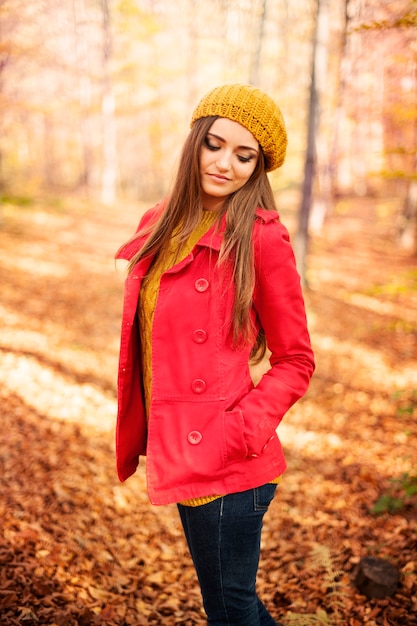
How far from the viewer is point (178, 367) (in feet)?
6.39

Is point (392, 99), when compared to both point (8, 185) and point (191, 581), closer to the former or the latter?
point (8, 185)

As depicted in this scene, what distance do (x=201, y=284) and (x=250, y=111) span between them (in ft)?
2.42

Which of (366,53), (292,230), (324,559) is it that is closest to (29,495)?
(324,559)

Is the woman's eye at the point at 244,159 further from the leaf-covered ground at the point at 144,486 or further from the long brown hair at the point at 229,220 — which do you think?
the leaf-covered ground at the point at 144,486

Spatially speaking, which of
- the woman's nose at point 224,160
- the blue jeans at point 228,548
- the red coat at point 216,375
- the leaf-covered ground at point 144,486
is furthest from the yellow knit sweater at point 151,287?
the leaf-covered ground at point 144,486

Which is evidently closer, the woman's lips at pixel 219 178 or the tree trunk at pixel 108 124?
the woman's lips at pixel 219 178

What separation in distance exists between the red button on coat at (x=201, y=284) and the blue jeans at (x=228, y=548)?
0.82m

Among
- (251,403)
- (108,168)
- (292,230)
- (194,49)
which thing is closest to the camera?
(251,403)

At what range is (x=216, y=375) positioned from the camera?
1916 mm

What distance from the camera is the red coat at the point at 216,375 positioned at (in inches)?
73.9

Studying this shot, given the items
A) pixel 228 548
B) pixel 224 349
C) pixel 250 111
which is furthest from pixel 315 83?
pixel 228 548

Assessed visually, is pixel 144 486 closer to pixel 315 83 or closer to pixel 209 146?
pixel 209 146

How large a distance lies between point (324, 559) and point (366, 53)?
40.4 ft

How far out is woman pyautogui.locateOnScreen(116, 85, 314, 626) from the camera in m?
1.90
